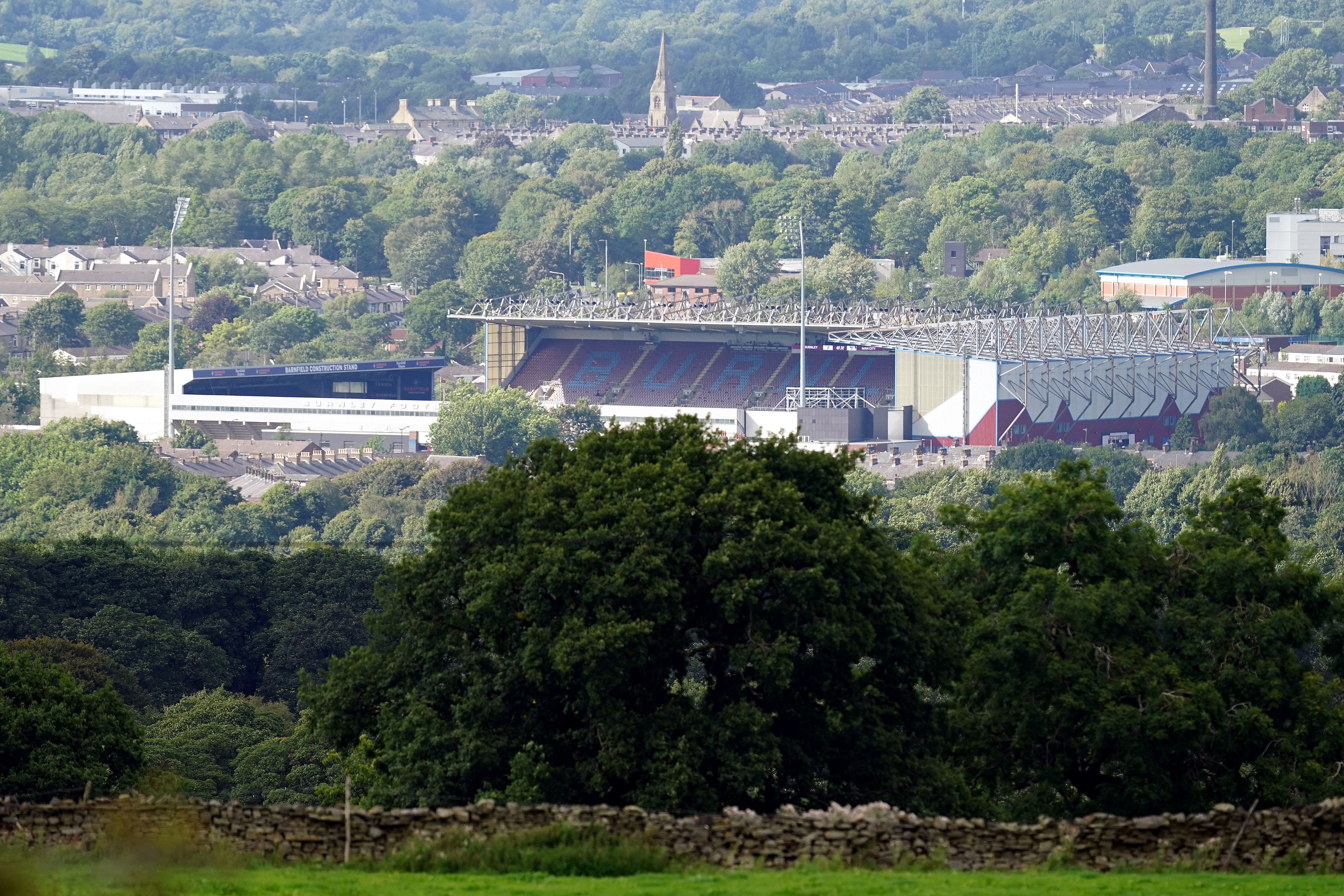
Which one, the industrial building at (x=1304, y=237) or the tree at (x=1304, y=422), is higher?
the industrial building at (x=1304, y=237)

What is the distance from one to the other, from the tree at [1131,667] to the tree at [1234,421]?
194 feet

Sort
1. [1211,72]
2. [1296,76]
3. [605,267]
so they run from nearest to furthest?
[605,267] < [1211,72] < [1296,76]

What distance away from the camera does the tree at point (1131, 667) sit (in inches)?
784

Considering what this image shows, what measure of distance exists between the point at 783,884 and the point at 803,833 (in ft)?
2.55

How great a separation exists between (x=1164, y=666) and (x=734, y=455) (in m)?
3.67

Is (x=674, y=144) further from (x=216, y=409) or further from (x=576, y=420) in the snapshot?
(x=576, y=420)

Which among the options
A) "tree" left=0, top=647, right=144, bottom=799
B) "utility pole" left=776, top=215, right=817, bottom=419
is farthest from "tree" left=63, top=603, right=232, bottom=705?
"utility pole" left=776, top=215, right=817, bottom=419

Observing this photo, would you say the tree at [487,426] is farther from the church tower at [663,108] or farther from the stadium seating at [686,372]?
the church tower at [663,108]

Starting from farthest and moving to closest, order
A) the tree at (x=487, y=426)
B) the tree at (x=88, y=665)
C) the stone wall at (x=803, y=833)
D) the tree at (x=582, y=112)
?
the tree at (x=582, y=112)
the tree at (x=487, y=426)
the tree at (x=88, y=665)
the stone wall at (x=803, y=833)

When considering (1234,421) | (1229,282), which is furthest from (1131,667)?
(1229,282)

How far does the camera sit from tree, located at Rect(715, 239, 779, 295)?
396 ft

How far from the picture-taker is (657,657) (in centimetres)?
1994

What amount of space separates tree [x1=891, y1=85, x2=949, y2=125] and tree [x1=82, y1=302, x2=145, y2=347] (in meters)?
82.8

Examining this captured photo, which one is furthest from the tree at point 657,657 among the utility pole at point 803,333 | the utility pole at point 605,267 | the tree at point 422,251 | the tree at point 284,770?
the tree at point 422,251
